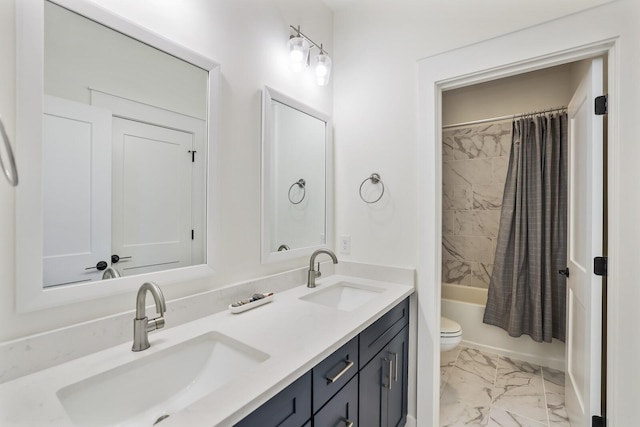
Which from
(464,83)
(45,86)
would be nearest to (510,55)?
(464,83)

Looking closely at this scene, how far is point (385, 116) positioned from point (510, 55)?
0.68 metres

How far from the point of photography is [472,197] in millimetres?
3078

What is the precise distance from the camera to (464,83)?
1.64 m

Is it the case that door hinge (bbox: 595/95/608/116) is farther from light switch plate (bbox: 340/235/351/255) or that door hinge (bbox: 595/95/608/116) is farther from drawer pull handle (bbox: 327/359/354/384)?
drawer pull handle (bbox: 327/359/354/384)

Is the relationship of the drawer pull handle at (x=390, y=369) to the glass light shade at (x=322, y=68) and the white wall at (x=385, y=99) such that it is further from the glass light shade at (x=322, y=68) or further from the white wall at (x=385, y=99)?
the glass light shade at (x=322, y=68)

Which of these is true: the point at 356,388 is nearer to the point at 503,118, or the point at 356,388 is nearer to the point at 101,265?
the point at 101,265

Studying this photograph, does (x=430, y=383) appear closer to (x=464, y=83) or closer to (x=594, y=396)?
(x=594, y=396)

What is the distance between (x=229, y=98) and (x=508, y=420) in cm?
247

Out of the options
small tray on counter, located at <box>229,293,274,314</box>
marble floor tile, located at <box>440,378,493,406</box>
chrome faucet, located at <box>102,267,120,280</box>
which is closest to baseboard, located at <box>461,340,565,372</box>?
marble floor tile, located at <box>440,378,493,406</box>

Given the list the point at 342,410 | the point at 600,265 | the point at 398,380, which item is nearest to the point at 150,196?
the point at 342,410

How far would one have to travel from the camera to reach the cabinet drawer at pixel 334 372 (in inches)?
37.7

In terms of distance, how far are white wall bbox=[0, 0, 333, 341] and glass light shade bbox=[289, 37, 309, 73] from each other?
5 cm

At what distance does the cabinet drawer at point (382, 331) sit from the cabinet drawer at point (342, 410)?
112 mm

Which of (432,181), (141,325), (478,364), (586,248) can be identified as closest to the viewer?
(141,325)
